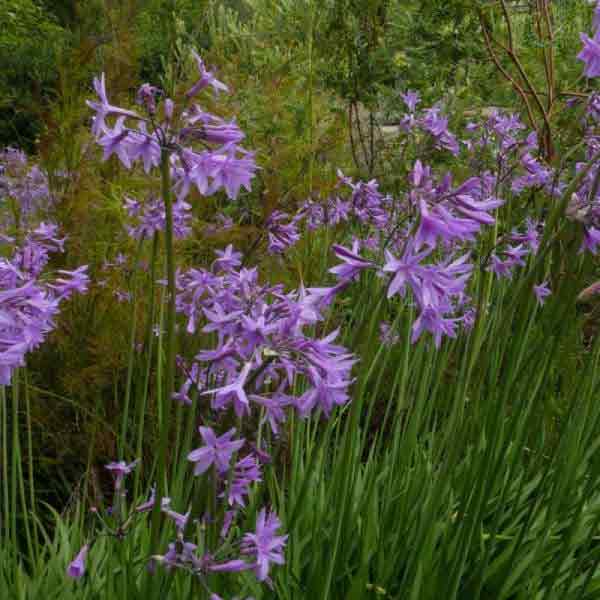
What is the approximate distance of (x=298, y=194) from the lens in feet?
14.8

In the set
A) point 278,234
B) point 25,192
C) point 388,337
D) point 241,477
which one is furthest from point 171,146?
point 25,192

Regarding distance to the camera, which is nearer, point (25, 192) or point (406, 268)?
point (406, 268)

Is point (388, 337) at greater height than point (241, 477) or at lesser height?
greater

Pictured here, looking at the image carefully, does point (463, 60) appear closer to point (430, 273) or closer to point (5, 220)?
point (5, 220)

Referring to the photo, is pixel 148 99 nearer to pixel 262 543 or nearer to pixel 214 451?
pixel 214 451

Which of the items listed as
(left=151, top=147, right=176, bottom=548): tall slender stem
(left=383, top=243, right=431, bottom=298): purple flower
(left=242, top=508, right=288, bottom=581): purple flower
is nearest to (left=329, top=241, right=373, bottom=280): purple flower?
(left=383, top=243, right=431, bottom=298): purple flower

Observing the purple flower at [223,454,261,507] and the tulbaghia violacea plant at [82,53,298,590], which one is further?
the purple flower at [223,454,261,507]

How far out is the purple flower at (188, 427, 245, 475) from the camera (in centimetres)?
131

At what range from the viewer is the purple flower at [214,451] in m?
1.31

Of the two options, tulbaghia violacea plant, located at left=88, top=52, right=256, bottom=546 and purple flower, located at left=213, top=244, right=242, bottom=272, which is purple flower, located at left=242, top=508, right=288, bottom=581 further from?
purple flower, located at left=213, top=244, right=242, bottom=272

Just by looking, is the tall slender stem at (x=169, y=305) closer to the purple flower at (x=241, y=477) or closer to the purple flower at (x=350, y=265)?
the purple flower at (x=241, y=477)

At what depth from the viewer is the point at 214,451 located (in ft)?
4.38

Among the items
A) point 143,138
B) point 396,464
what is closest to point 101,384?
point 396,464

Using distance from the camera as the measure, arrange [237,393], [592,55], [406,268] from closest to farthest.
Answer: [237,393], [406,268], [592,55]
